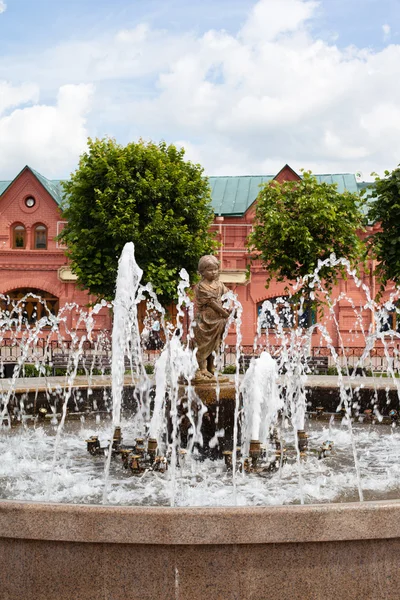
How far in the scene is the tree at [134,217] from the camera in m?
23.1

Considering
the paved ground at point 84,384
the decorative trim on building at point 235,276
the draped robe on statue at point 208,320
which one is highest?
the decorative trim on building at point 235,276

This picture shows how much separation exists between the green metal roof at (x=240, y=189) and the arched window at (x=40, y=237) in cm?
837

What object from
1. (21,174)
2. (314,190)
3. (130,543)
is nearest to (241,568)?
(130,543)

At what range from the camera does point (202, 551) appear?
4.02 m

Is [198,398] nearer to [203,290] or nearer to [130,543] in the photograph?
[203,290]

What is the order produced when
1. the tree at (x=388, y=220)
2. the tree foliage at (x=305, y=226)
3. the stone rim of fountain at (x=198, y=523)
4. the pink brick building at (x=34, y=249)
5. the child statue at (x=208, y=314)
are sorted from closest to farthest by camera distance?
the stone rim of fountain at (x=198, y=523), the child statue at (x=208, y=314), the tree at (x=388, y=220), the tree foliage at (x=305, y=226), the pink brick building at (x=34, y=249)

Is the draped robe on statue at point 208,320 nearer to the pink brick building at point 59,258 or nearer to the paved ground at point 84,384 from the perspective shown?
the paved ground at point 84,384

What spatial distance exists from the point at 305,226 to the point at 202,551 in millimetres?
16790

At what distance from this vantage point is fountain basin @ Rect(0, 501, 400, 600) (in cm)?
397

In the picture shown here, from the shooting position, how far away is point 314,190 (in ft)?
67.6

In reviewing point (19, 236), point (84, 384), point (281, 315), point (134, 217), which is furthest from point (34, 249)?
point (84, 384)

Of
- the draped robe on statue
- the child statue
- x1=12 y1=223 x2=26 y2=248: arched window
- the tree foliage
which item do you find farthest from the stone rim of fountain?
x1=12 y1=223 x2=26 y2=248: arched window

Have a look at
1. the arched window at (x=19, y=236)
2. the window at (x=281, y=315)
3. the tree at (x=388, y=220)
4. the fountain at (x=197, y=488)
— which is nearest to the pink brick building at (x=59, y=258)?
the arched window at (x=19, y=236)

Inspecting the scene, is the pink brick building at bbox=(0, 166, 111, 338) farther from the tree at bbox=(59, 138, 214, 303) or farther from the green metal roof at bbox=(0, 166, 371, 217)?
the tree at bbox=(59, 138, 214, 303)
